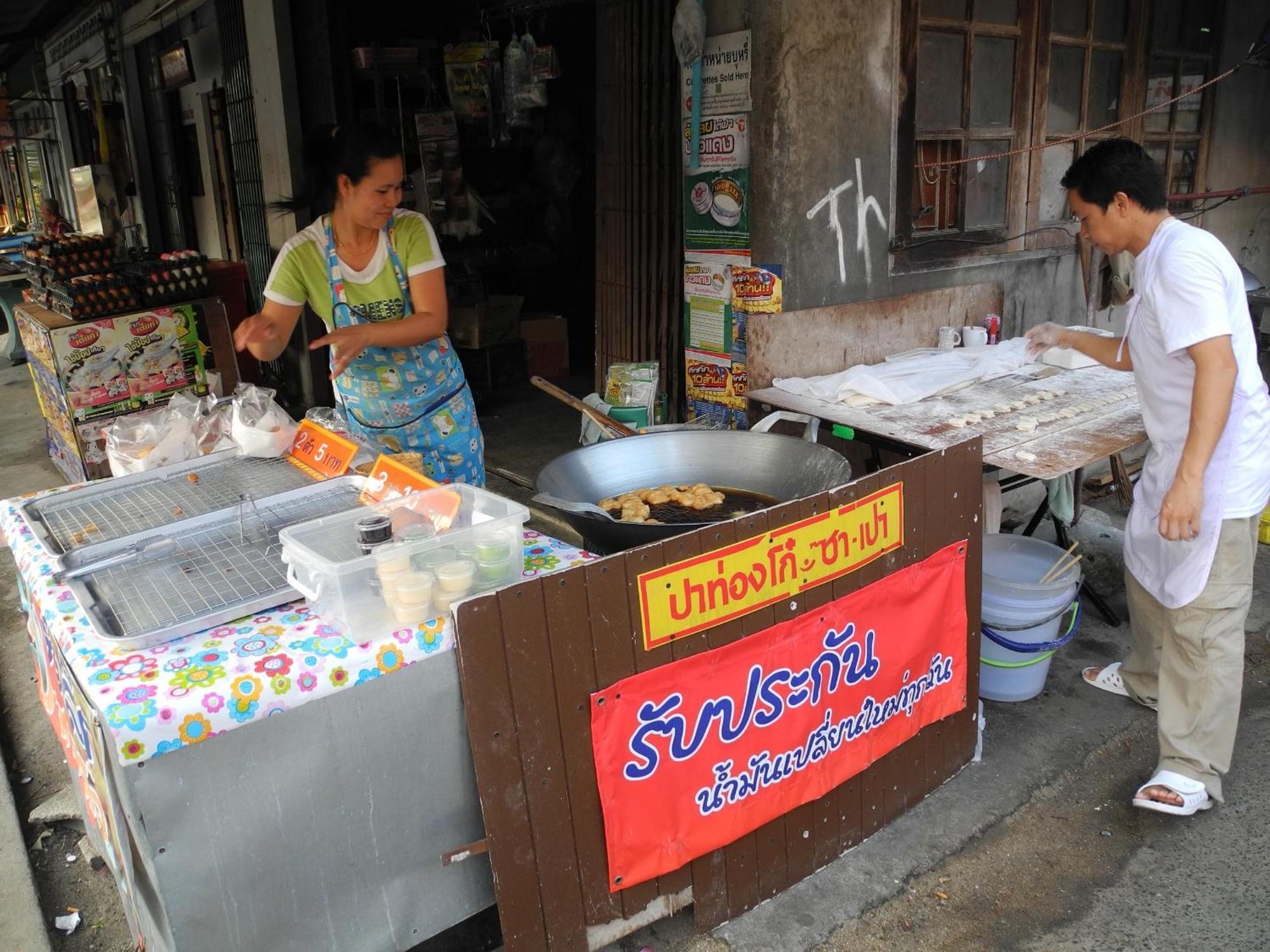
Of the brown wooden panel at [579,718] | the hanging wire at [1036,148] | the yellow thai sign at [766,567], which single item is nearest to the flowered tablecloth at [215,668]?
the brown wooden panel at [579,718]

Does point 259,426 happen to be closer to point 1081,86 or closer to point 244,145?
point 1081,86

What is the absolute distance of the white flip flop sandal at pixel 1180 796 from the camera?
9.58 ft

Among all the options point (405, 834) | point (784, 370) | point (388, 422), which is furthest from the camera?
point (784, 370)

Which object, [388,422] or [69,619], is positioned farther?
[388,422]

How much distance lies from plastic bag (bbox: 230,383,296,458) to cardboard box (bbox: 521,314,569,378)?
5.45 meters

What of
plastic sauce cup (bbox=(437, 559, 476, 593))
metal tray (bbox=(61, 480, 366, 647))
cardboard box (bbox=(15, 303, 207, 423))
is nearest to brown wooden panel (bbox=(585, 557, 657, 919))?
plastic sauce cup (bbox=(437, 559, 476, 593))

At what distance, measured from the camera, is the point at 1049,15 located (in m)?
5.20

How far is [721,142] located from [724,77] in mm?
281

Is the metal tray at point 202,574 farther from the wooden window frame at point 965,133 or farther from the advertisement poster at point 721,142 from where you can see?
the wooden window frame at point 965,133

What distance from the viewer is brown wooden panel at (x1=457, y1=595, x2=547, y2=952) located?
73.7 inches

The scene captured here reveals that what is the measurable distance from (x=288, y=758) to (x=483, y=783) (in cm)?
42

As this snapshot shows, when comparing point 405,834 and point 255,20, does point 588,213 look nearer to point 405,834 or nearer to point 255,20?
point 255,20

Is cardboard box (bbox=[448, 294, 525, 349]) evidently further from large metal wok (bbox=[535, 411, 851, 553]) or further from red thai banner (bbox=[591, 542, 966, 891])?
red thai banner (bbox=[591, 542, 966, 891])

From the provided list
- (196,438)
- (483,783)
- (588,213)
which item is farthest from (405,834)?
(588,213)
